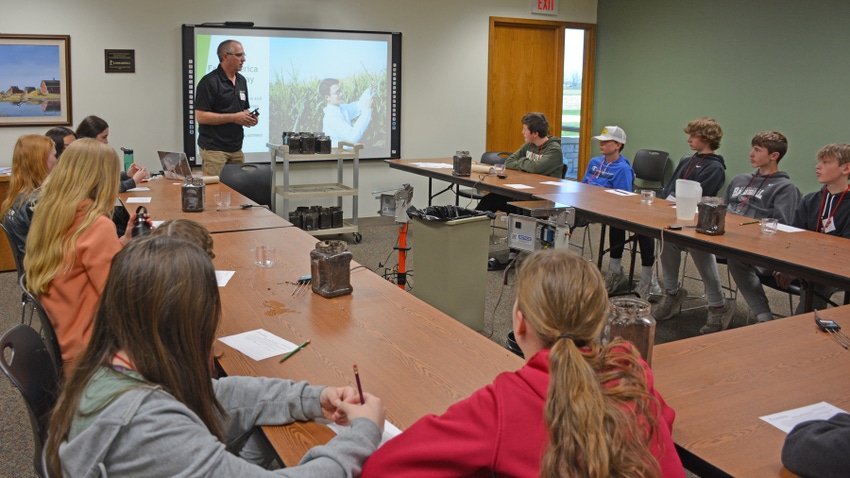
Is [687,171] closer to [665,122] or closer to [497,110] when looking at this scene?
[665,122]

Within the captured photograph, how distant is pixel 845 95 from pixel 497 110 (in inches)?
136

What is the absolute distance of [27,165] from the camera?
3.40 meters

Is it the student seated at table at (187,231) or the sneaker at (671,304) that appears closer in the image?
the student seated at table at (187,231)

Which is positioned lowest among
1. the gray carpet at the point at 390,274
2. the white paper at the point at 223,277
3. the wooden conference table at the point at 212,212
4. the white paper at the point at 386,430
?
the gray carpet at the point at 390,274

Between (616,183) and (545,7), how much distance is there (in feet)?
11.1

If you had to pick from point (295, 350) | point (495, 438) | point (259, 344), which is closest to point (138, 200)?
point (259, 344)

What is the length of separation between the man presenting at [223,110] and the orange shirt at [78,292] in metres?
3.77

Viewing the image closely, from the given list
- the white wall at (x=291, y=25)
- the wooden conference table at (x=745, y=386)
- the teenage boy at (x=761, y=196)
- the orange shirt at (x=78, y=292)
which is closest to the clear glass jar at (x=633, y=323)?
the wooden conference table at (x=745, y=386)

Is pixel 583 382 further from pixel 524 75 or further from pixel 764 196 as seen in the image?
pixel 524 75

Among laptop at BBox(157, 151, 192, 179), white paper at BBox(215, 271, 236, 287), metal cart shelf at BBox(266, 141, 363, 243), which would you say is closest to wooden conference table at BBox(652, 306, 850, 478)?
white paper at BBox(215, 271, 236, 287)

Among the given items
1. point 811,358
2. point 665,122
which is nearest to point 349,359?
point 811,358

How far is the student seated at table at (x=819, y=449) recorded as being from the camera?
1.35 meters

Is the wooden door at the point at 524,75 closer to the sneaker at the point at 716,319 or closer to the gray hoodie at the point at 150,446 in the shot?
the sneaker at the point at 716,319

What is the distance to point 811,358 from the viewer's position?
2047mm
